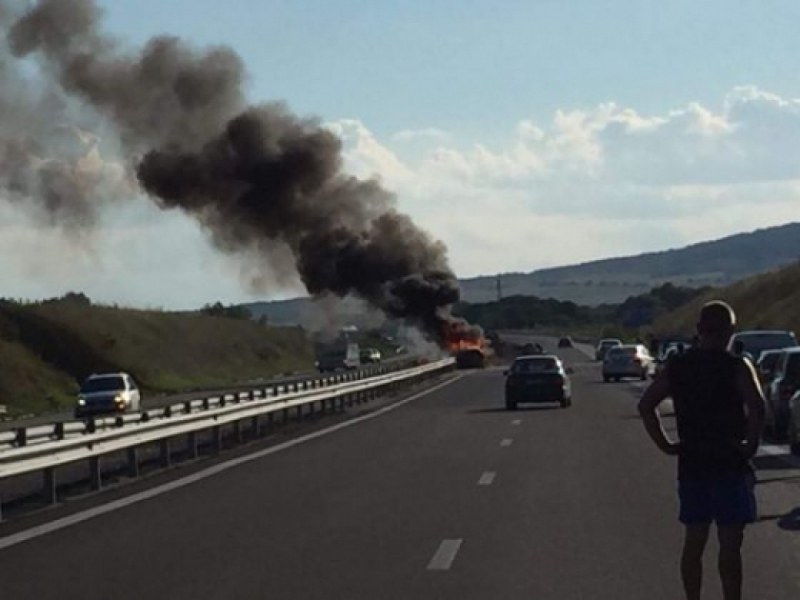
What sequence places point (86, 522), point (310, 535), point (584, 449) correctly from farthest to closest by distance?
point (584, 449)
point (86, 522)
point (310, 535)

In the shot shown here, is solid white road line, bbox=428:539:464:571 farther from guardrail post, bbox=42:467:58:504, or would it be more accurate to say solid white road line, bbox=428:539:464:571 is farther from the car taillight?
the car taillight

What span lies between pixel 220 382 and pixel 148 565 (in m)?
78.9

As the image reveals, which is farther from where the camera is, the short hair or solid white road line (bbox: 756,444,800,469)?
solid white road line (bbox: 756,444,800,469)

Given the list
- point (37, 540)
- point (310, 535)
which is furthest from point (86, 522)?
point (310, 535)

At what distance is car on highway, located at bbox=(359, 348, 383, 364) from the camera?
111m

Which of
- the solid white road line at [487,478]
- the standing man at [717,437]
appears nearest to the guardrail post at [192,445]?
the solid white road line at [487,478]

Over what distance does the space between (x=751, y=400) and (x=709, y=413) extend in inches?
9.5

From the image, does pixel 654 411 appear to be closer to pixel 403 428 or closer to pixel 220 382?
pixel 403 428

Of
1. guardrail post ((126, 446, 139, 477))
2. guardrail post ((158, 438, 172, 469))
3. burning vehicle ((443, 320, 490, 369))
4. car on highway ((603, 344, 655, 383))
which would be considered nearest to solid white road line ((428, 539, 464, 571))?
guardrail post ((126, 446, 139, 477))

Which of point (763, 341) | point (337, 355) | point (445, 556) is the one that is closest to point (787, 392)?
point (763, 341)

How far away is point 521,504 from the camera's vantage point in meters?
20.5

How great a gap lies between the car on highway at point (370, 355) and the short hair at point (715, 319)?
9834 cm

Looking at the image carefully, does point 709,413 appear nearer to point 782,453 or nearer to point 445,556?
point 445,556

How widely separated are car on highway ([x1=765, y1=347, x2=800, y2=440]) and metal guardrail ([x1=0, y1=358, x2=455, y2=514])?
29.3ft
